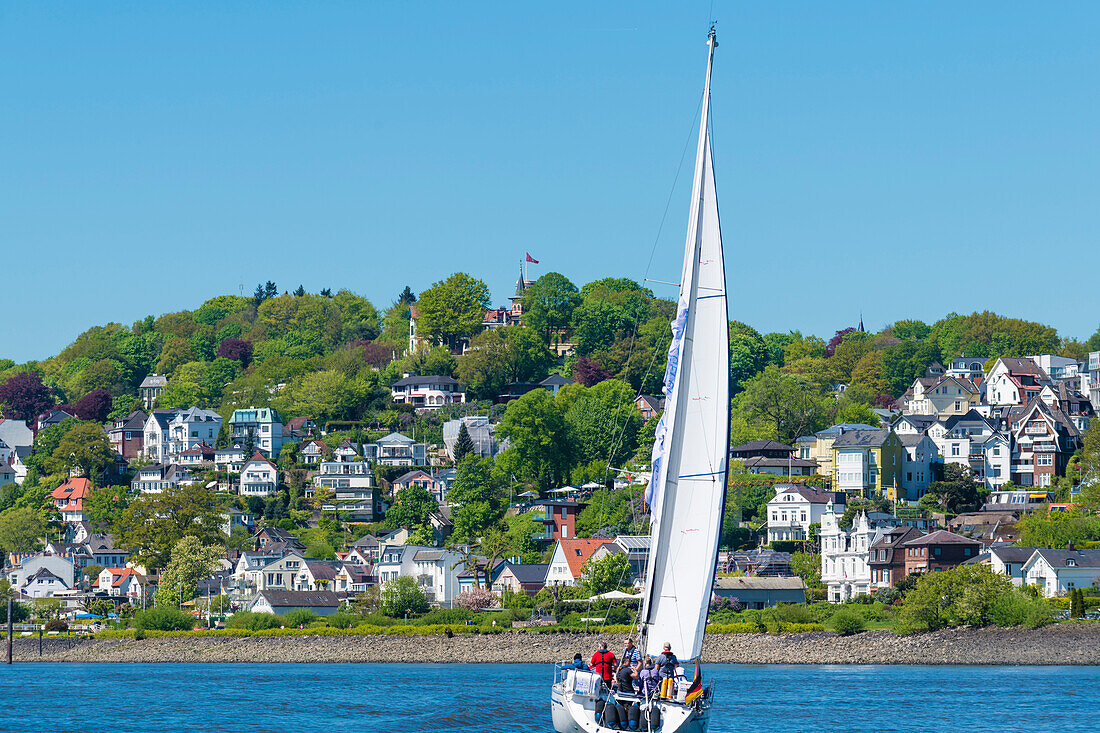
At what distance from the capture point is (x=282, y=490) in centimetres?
14162

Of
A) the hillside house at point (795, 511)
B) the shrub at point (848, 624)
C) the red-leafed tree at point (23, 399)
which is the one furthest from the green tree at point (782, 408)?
the red-leafed tree at point (23, 399)

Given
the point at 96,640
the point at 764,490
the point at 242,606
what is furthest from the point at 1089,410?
the point at 96,640

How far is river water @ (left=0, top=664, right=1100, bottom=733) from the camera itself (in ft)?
156

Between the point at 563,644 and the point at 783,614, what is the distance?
11.6m

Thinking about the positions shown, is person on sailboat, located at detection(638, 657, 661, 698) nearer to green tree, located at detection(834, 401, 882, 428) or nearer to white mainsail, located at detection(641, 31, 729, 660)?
white mainsail, located at detection(641, 31, 729, 660)

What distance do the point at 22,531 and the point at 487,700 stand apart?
8976 centimetres

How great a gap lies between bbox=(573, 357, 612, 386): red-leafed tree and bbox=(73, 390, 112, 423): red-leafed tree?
5627cm

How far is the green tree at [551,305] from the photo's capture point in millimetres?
182500

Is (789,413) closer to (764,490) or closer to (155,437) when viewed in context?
(764,490)

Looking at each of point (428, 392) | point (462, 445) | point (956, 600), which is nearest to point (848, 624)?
point (956, 600)

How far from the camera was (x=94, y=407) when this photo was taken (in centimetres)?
17838

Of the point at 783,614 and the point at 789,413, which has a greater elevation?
the point at 789,413

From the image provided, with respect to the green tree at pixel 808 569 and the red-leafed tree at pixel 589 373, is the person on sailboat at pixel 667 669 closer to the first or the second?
the green tree at pixel 808 569

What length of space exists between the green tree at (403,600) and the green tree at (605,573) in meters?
9.98
